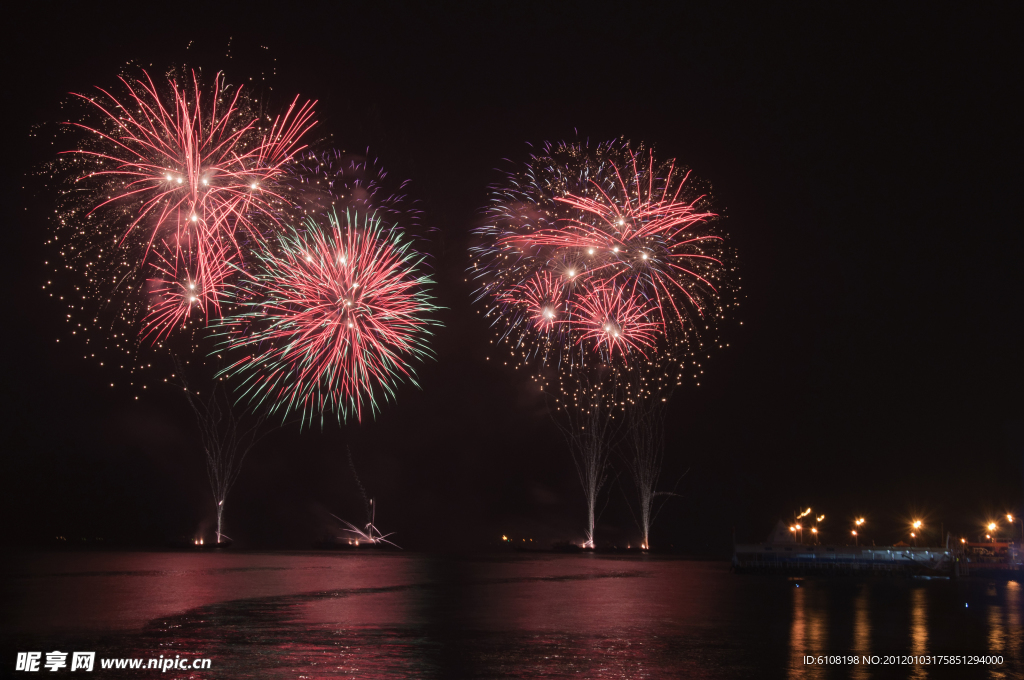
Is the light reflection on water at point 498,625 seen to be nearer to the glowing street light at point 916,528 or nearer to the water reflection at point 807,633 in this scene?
the water reflection at point 807,633

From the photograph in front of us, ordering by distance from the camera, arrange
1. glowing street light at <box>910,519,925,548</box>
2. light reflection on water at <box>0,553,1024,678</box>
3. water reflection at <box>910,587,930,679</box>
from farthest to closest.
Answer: glowing street light at <box>910,519,925,548</box> → water reflection at <box>910,587,930,679</box> → light reflection on water at <box>0,553,1024,678</box>

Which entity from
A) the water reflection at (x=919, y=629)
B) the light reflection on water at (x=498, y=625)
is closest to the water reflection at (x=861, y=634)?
the light reflection on water at (x=498, y=625)

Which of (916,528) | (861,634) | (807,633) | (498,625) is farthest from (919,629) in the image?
(916,528)

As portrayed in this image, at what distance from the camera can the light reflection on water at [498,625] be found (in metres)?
17.8

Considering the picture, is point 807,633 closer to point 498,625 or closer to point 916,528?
point 498,625

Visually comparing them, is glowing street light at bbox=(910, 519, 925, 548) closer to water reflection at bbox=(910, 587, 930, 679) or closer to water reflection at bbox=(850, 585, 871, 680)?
water reflection at bbox=(910, 587, 930, 679)

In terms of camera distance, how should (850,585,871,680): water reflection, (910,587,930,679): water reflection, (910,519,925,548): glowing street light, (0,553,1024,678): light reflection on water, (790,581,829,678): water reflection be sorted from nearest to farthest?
(850,585,871,680): water reflection → (0,553,1024,678): light reflection on water → (790,581,829,678): water reflection → (910,587,930,679): water reflection → (910,519,925,548): glowing street light

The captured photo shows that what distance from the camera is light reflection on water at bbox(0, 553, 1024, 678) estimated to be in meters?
17.8

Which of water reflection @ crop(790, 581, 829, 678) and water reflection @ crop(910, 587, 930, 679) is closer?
water reflection @ crop(790, 581, 829, 678)

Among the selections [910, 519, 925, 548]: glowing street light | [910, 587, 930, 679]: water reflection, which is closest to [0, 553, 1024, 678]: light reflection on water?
[910, 587, 930, 679]: water reflection

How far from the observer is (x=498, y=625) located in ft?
80.3

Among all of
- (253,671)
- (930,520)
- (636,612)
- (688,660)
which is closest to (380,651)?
(253,671)

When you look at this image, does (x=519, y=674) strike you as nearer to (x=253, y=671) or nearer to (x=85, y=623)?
(x=253, y=671)

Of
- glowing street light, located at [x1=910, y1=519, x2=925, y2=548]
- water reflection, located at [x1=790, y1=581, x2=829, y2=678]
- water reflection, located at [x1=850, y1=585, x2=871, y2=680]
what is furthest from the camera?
glowing street light, located at [x1=910, y1=519, x2=925, y2=548]
